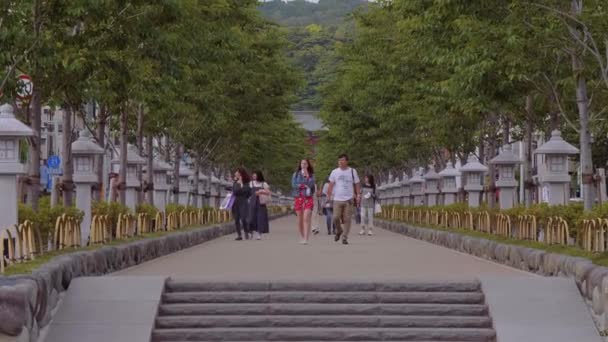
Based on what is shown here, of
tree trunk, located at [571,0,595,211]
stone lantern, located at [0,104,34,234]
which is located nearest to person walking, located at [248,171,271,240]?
tree trunk, located at [571,0,595,211]

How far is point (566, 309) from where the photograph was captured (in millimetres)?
12234

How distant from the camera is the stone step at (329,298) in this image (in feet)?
42.4

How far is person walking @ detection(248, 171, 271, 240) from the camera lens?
29922 mm

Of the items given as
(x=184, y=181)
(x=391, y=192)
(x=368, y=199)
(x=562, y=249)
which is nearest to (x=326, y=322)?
(x=562, y=249)

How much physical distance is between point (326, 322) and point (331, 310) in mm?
332

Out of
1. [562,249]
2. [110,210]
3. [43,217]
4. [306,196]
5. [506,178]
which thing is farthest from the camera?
[306,196]

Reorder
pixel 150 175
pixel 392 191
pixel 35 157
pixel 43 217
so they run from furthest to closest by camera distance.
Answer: pixel 392 191
pixel 150 175
pixel 35 157
pixel 43 217

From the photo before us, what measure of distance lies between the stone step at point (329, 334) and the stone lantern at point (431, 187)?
28843 mm

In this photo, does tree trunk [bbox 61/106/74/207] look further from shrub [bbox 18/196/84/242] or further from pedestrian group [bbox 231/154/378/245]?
pedestrian group [bbox 231/154/378/245]

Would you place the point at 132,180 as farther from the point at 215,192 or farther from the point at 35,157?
the point at 215,192

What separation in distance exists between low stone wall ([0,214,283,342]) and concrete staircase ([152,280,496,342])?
1.15m

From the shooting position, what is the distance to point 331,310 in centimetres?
1258

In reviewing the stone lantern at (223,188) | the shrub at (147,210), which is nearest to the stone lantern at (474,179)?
the shrub at (147,210)

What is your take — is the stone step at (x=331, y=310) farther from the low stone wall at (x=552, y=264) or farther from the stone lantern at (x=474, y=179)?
the stone lantern at (x=474, y=179)
